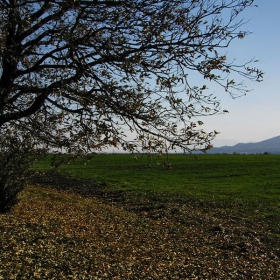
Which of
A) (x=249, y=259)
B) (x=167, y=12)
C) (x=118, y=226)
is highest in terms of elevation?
(x=167, y=12)

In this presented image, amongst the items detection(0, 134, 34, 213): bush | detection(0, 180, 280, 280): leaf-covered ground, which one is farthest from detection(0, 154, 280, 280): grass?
detection(0, 134, 34, 213): bush

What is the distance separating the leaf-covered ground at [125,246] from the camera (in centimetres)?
780

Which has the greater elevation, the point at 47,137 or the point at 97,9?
the point at 97,9

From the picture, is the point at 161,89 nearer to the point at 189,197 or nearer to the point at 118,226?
the point at 118,226

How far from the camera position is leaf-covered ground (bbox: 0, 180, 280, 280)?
780 centimetres

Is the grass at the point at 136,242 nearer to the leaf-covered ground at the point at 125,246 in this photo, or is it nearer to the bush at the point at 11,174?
the leaf-covered ground at the point at 125,246

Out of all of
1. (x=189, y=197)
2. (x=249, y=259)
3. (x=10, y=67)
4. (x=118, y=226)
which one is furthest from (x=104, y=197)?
(x=10, y=67)

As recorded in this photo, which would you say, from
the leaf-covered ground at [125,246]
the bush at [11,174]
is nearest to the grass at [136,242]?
the leaf-covered ground at [125,246]

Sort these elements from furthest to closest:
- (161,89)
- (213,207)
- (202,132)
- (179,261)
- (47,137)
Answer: (213,207) < (179,261) < (47,137) < (161,89) < (202,132)

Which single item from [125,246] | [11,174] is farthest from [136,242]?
[11,174]

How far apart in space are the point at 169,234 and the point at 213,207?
785 centimetres

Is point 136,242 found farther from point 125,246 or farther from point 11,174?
point 11,174

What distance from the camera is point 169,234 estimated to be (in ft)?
39.2

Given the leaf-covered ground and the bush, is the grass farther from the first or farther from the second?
the bush
